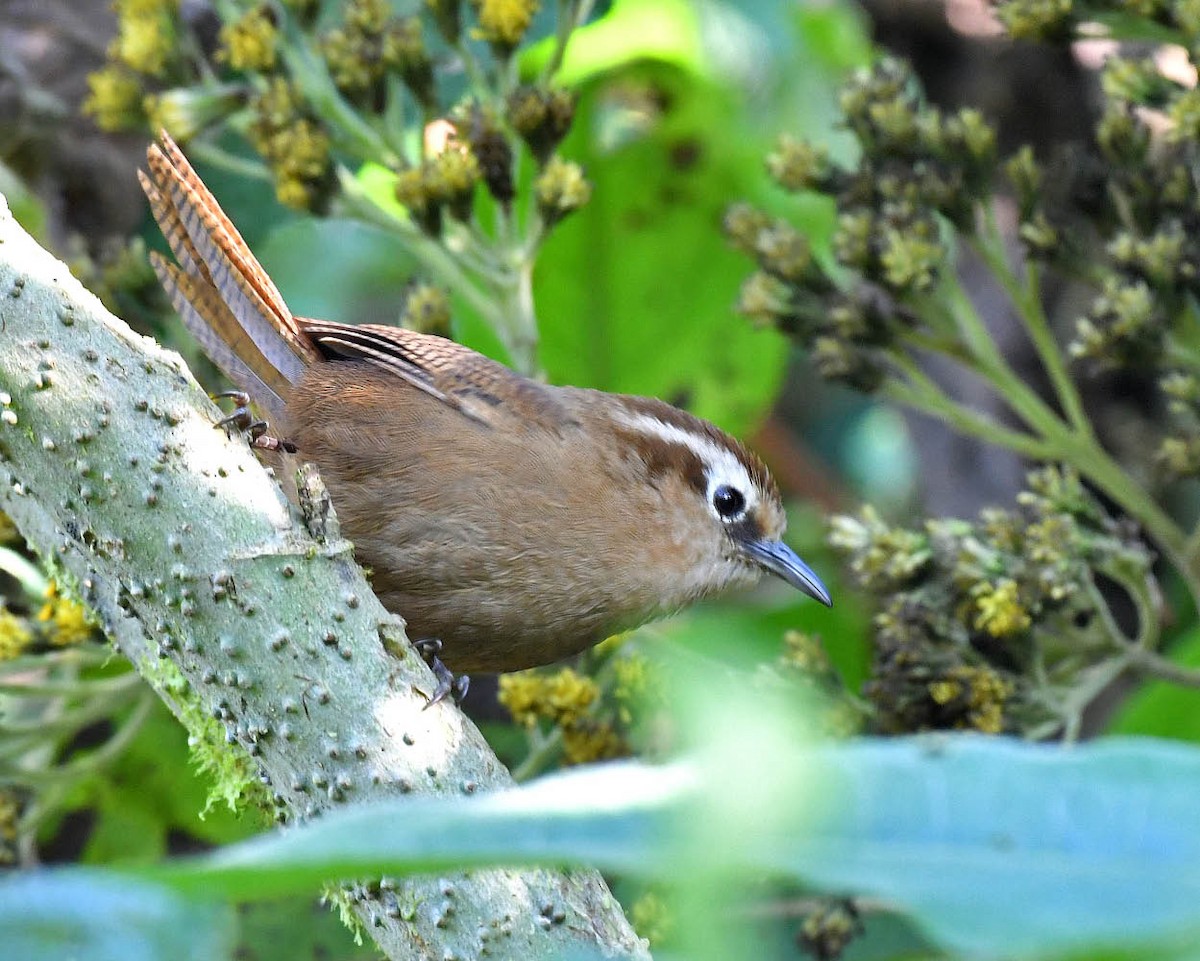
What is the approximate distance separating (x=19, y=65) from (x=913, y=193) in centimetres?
263

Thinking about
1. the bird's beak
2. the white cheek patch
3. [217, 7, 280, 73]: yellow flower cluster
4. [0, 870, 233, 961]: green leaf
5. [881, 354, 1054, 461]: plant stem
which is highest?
[0, 870, 233, 961]: green leaf

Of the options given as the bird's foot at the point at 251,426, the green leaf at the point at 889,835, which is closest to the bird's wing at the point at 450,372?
the bird's foot at the point at 251,426

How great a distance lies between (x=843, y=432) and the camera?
615cm

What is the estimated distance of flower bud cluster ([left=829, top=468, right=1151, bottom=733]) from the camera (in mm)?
3133

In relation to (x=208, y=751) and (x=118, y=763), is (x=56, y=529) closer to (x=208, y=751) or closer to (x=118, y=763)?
(x=208, y=751)

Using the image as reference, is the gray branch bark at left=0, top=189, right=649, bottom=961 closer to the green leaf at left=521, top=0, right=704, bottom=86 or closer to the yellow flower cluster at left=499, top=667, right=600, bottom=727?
the yellow flower cluster at left=499, top=667, right=600, bottom=727

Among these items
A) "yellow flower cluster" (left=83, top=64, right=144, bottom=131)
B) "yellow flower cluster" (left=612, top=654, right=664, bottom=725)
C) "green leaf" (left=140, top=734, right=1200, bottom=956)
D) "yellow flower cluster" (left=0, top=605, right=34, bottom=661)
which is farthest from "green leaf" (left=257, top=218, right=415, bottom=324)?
"green leaf" (left=140, top=734, right=1200, bottom=956)

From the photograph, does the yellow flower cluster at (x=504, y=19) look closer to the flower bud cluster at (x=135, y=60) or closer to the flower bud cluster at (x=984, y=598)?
the flower bud cluster at (x=135, y=60)

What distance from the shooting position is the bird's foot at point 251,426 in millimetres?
2883

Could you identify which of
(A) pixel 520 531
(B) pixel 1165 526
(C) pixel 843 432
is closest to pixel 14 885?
(A) pixel 520 531

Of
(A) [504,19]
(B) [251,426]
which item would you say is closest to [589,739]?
(B) [251,426]

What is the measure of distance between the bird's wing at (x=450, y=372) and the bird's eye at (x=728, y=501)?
0.41 metres

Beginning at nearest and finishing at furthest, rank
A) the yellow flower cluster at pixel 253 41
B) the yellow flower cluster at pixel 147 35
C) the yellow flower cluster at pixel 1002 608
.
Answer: the yellow flower cluster at pixel 1002 608 < the yellow flower cluster at pixel 253 41 < the yellow flower cluster at pixel 147 35

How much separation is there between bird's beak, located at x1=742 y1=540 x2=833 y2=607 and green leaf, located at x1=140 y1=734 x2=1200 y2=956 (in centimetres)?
256
